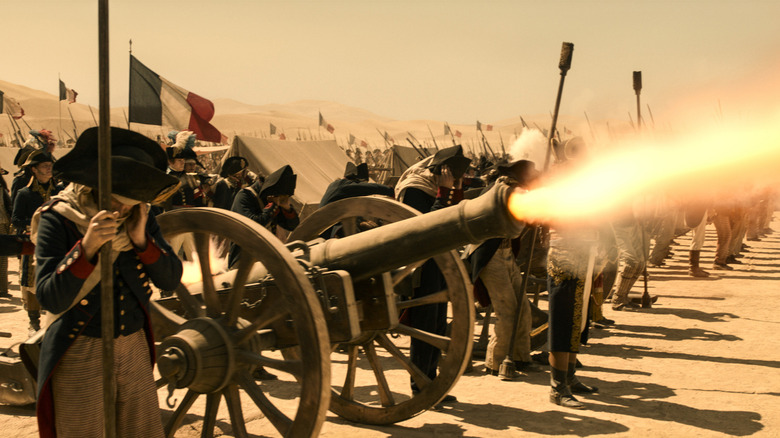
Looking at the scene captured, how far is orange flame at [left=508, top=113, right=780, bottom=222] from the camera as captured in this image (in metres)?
3.87

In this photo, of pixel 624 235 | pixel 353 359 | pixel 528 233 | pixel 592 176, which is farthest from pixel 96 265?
pixel 624 235

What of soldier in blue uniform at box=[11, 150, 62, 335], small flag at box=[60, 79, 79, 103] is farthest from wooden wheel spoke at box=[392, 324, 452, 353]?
small flag at box=[60, 79, 79, 103]

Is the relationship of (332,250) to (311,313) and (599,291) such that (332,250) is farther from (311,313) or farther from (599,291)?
(599,291)

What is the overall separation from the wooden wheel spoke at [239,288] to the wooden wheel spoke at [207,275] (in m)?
0.11

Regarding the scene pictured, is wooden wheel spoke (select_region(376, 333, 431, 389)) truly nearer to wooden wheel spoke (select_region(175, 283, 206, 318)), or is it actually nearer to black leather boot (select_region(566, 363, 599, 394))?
wooden wheel spoke (select_region(175, 283, 206, 318))

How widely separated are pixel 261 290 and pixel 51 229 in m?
1.18

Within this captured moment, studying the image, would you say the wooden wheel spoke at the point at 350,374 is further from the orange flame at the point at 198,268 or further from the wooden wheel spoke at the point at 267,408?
the wooden wheel spoke at the point at 267,408

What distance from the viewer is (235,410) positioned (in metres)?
4.07

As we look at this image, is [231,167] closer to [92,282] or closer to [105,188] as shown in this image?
[92,282]

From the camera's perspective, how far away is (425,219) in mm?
4000

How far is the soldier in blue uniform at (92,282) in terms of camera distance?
Answer: 291cm

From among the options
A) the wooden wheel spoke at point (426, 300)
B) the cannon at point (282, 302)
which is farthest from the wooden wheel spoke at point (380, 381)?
the cannon at point (282, 302)

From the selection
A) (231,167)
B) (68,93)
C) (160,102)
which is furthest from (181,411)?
(68,93)

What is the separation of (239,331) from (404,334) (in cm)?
147
